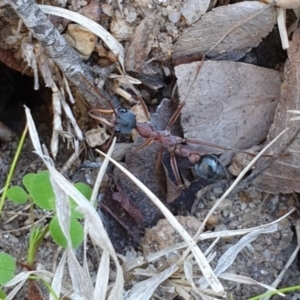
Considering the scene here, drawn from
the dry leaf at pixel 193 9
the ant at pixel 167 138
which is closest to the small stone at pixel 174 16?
the dry leaf at pixel 193 9

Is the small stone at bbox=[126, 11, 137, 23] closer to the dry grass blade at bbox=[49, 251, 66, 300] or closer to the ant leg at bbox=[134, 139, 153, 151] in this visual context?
the ant leg at bbox=[134, 139, 153, 151]

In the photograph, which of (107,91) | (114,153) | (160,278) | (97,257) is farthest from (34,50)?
(160,278)

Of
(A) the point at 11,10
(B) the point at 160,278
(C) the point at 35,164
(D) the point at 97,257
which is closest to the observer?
(B) the point at 160,278

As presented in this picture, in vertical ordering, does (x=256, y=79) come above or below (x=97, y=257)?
above

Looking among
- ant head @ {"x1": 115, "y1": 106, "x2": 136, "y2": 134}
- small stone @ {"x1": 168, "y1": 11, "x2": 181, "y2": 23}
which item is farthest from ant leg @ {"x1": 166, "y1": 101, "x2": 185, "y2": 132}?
small stone @ {"x1": 168, "y1": 11, "x2": 181, "y2": 23}

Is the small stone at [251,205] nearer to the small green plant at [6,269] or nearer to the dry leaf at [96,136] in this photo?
the dry leaf at [96,136]

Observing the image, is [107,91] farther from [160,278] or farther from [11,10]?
[160,278]

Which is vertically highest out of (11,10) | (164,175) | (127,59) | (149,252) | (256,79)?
(11,10)
